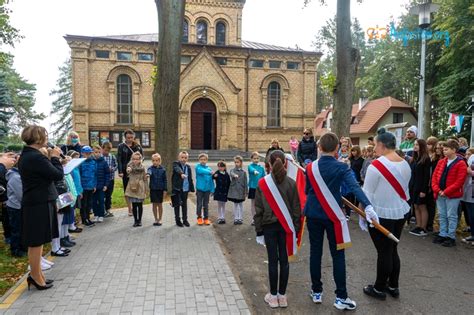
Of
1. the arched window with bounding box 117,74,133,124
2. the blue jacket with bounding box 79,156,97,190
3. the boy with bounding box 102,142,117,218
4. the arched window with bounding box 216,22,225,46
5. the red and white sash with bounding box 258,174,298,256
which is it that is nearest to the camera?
the red and white sash with bounding box 258,174,298,256

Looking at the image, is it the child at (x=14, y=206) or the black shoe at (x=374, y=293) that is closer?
the black shoe at (x=374, y=293)

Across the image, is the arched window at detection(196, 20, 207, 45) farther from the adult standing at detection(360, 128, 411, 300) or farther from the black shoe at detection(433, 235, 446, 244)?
the adult standing at detection(360, 128, 411, 300)

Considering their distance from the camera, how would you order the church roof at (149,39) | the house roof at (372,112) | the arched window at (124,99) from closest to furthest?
the church roof at (149,39)
the arched window at (124,99)
the house roof at (372,112)

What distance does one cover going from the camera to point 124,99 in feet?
97.0

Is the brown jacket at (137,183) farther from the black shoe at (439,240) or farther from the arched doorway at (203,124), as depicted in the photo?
the arched doorway at (203,124)

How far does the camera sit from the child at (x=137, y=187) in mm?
7895

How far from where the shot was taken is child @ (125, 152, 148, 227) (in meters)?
7.89

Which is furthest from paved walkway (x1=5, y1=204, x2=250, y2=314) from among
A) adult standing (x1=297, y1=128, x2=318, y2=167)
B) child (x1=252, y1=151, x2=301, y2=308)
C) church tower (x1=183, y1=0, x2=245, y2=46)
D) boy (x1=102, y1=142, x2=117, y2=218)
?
church tower (x1=183, y1=0, x2=245, y2=46)

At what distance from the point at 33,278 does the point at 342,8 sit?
11419 millimetres

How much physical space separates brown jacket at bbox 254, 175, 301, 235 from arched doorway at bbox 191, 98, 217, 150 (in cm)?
2637

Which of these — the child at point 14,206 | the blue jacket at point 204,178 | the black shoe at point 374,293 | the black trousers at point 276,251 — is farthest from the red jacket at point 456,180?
the child at point 14,206

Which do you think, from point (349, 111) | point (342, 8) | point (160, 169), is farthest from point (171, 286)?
point (342, 8)

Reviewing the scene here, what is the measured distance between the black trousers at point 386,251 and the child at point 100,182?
6.39 meters

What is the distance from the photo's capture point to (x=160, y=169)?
26.3 feet
